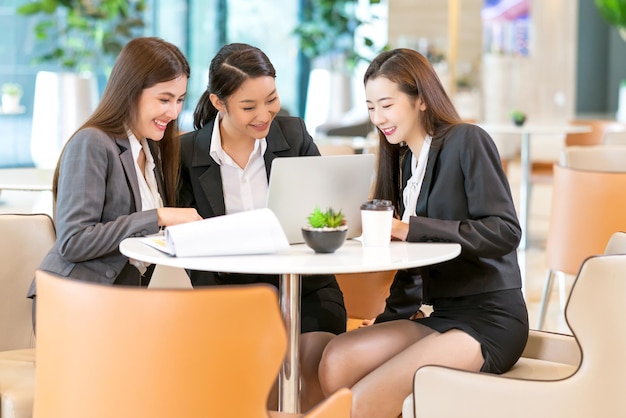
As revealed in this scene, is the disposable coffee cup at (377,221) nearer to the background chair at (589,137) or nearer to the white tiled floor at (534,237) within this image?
the white tiled floor at (534,237)

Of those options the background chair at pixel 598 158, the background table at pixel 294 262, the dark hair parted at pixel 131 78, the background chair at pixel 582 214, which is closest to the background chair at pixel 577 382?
the background table at pixel 294 262

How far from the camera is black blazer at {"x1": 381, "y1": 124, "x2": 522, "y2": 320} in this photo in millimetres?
2479

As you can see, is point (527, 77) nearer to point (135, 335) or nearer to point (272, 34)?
point (272, 34)

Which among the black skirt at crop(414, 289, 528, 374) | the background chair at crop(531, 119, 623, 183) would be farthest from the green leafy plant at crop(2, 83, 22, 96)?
the black skirt at crop(414, 289, 528, 374)

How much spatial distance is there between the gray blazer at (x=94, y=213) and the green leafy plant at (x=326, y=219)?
44cm

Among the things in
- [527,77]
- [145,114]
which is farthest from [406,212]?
[527,77]

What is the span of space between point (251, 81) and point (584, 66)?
599 inches

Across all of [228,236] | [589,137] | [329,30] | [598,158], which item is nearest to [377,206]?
[228,236]

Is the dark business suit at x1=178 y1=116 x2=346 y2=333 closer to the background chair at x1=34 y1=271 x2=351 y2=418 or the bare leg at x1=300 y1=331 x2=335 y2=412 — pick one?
the bare leg at x1=300 y1=331 x2=335 y2=412

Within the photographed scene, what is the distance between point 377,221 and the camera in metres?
2.37

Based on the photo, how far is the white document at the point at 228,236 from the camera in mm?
2166

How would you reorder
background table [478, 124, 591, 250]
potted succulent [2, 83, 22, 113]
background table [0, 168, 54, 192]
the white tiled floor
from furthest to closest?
potted succulent [2, 83, 22, 113], background table [478, 124, 591, 250], the white tiled floor, background table [0, 168, 54, 192]

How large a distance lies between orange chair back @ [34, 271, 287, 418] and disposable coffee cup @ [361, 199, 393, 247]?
2.43 feet

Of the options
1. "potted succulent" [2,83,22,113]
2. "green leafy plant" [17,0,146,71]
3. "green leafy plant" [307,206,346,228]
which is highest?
"green leafy plant" [17,0,146,71]
